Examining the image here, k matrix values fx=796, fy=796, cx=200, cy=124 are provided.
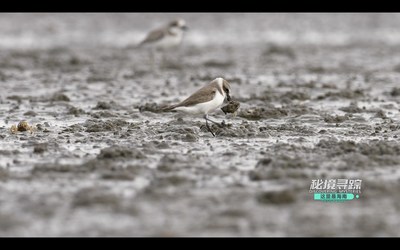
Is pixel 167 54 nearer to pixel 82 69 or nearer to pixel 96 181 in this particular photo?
pixel 82 69

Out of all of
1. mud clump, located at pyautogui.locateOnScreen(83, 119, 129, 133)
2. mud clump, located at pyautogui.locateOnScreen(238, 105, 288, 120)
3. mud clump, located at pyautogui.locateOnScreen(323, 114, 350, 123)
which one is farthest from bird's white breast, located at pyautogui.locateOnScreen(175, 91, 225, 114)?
mud clump, located at pyautogui.locateOnScreen(323, 114, 350, 123)

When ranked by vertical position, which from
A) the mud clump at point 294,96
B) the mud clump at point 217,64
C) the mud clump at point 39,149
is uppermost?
the mud clump at point 39,149

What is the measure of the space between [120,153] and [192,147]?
1263mm

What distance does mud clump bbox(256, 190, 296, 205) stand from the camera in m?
7.62

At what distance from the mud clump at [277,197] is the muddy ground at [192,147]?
0.02 metres

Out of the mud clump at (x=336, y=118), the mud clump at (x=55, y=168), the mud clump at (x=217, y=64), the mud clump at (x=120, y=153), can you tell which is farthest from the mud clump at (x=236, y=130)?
the mud clump at (x=217, y=64)

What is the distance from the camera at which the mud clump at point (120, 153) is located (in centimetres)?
959

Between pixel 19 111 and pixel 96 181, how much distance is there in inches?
234

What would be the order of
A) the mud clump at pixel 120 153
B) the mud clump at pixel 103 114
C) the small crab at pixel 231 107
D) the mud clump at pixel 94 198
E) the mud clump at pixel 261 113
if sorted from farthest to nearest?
the mud clump at pixel 103 114
the mud clump at pixel 261 113
the small crab at pixel 231 107
the mud clump at pixel 120 153
the mud clump at pixel 94 198

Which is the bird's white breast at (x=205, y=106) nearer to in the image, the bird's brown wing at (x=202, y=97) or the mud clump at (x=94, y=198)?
the bird's brown wing at (x=202, y=97)

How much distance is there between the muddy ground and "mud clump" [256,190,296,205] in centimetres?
2

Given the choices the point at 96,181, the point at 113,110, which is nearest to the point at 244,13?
the point at 113,110

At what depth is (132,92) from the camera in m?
17.0

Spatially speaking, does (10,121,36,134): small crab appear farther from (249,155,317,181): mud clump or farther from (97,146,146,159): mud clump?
(249,155,317,181): mud clump
